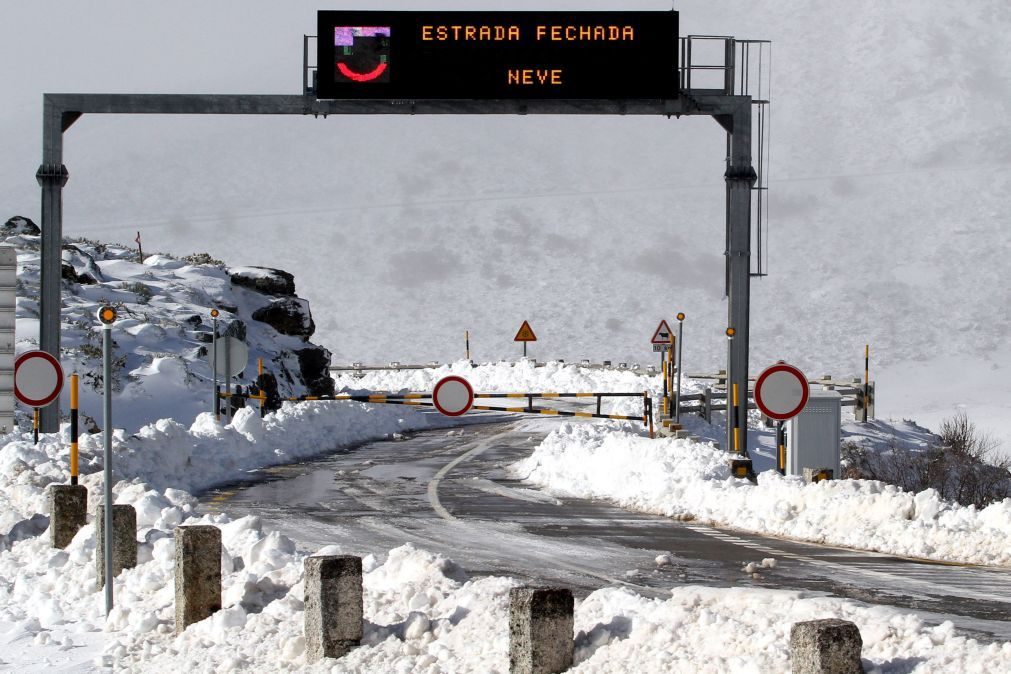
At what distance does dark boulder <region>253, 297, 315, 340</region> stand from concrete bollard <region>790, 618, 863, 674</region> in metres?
39.4

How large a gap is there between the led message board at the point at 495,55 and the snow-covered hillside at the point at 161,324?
1260cm

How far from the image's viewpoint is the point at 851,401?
42531mm

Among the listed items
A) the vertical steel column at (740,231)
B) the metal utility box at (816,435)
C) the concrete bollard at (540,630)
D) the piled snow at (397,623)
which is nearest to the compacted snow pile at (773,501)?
the metal utility box at (816,435)

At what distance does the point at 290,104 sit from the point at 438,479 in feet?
22.7

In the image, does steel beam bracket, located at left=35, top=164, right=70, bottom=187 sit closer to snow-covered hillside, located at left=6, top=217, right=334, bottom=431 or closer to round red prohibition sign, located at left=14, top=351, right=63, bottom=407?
snow-covered hillside, located at left=6, top=217, right=334, bottom=431

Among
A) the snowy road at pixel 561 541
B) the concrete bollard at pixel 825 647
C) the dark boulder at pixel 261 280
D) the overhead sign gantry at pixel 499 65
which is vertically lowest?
the snowy road at pixel 561 541

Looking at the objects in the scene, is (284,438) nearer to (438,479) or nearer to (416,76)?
(438,479)

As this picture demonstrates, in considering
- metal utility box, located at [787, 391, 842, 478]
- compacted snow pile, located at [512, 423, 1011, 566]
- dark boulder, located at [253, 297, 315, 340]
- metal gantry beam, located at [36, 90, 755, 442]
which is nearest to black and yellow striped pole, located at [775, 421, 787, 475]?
metal utility box, located at [787, 391, 842, 478]

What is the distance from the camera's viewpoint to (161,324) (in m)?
40.3

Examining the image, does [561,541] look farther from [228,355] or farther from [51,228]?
[228,355]

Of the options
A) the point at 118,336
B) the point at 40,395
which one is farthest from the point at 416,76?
the point at 118,336

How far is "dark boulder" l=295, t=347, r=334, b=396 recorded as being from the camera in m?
44.4

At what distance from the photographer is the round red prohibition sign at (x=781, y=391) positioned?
16.3 m

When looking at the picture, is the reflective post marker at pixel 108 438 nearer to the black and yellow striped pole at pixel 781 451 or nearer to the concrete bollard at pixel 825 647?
the concrete bollard at pixel 825 647
